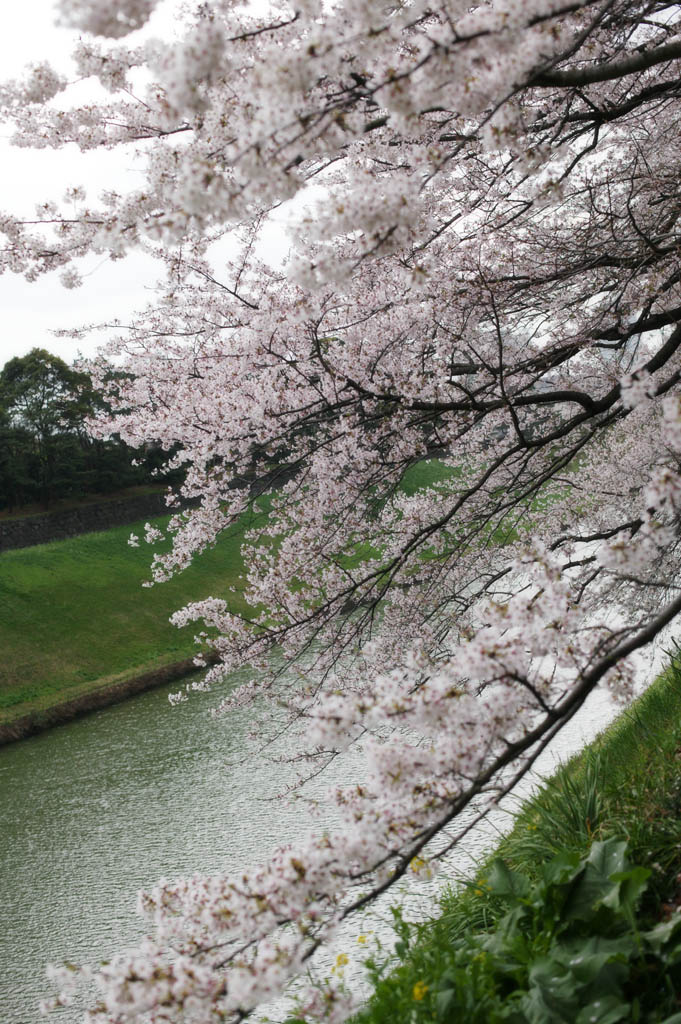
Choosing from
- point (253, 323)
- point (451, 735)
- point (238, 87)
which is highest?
point (253, 323)

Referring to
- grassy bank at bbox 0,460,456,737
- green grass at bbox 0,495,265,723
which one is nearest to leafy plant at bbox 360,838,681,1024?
grassy bank at bbox 0,460,456,737

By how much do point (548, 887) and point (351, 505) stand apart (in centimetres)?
305

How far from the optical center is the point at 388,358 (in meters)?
5.40

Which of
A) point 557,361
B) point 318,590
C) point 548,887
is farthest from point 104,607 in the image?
point 548,887

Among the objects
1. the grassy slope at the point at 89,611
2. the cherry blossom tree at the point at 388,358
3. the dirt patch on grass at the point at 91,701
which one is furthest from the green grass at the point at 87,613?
the cherry blossom tree at the point at 388,358

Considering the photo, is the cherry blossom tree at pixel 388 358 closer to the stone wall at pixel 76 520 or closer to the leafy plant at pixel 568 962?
the leafy plant at pixel 568 962

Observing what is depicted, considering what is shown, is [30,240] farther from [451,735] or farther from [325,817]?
[325,817]

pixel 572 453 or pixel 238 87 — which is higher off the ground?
pixel 238 87

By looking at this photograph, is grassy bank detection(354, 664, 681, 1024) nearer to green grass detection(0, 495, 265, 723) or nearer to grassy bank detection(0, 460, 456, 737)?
grassy bank detection(0, 460, 456, 737)

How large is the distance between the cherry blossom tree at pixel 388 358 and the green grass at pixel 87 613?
404 inches

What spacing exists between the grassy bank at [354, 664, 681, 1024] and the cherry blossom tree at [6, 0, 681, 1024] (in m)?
0.52

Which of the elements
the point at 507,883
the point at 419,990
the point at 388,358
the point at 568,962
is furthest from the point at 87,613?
the point at 568,962

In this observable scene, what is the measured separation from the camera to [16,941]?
7820 mm

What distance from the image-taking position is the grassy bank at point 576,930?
264 centimetres
